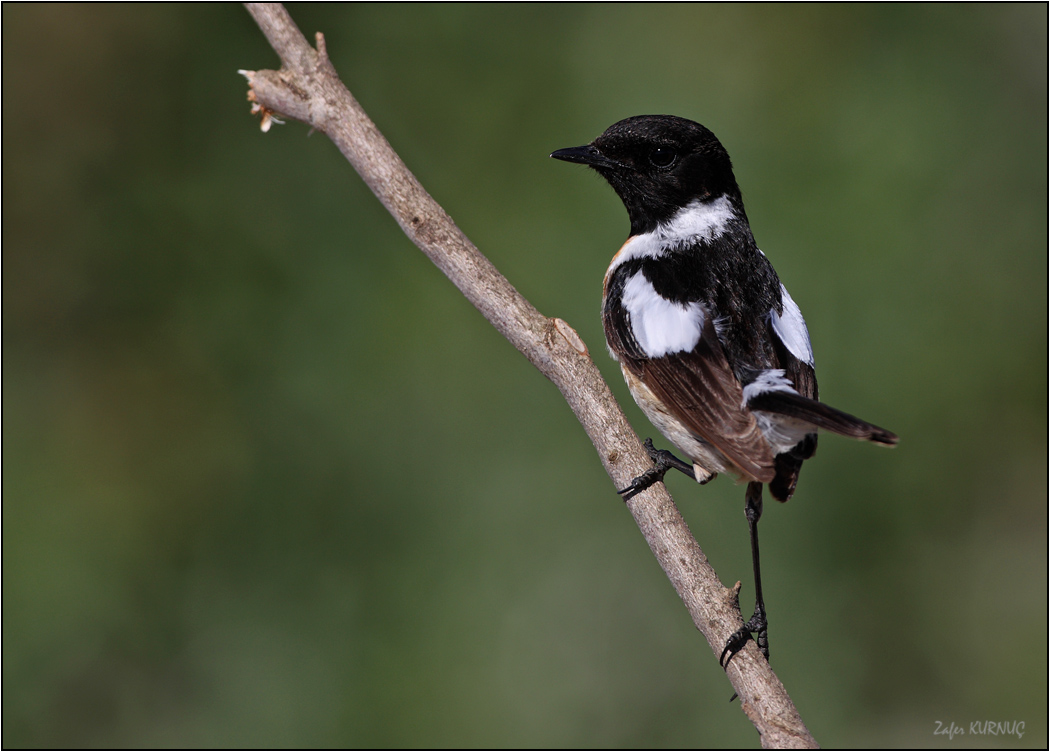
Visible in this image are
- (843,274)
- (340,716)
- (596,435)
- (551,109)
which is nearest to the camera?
(596,435)

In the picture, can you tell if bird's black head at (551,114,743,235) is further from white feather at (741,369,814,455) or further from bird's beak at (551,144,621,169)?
white feather at (741,369,814,455)

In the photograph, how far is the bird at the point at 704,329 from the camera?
2.20 meters

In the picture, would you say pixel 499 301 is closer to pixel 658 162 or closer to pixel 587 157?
pixel 587 157

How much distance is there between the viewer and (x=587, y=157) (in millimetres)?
2729

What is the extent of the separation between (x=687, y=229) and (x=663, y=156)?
25 centimetres

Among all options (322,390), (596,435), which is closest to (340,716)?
(322,390)

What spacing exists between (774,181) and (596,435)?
2.56m

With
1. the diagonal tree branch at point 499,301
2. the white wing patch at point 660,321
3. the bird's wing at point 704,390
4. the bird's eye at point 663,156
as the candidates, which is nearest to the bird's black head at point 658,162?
the bird's eye at point 663,156

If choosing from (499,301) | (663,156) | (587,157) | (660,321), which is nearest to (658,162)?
(663,156)

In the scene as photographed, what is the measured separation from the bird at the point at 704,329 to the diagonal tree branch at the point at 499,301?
0.26 feet

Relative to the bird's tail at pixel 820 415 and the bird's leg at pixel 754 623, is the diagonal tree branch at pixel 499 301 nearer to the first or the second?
the bird's leg at pixel 754 623

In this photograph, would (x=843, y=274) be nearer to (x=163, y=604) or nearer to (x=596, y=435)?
(x=596, y=435)

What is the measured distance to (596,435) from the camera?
221 centimetres

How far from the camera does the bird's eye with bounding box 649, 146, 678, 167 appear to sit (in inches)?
107
